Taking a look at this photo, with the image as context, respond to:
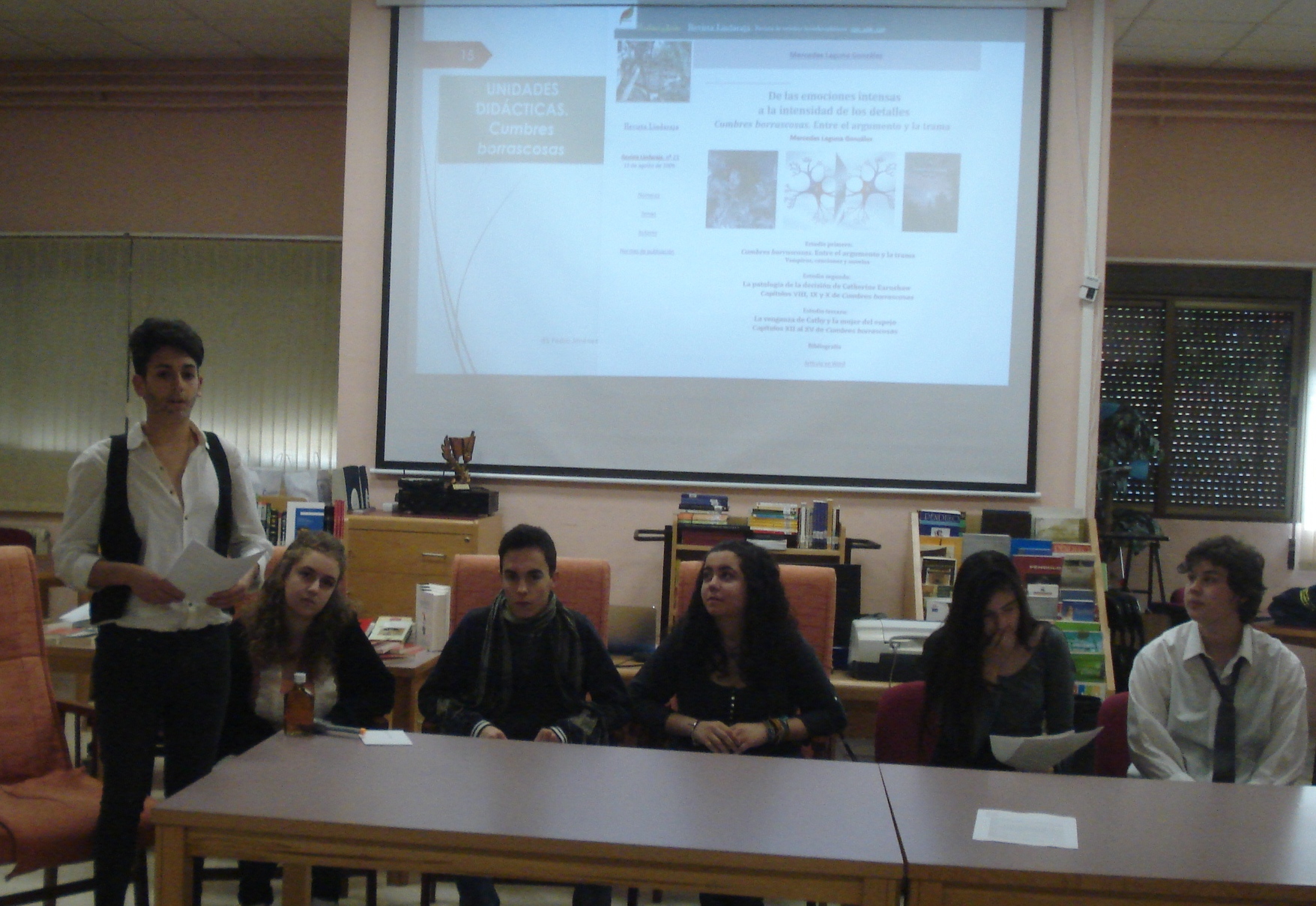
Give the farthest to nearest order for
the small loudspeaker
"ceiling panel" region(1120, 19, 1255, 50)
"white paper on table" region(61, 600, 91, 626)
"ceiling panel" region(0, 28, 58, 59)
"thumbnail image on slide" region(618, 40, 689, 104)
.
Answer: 1. "ceiling panel" region(0, 28, 58, 59)
2. "ceiling panel" region(1120, 19, 1255, 50)
3. "thumbnail image on slide" region(618, 40, 689, 104)
4. the small loudspeaker
5. "white paper on table" region(61, 600, 91, 626)

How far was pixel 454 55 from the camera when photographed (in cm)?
442

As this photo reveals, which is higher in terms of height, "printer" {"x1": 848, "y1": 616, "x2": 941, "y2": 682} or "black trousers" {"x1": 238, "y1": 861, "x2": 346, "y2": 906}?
"printer" {"x1": 848, "y1": 616, "x2": 941, "y2": 682}

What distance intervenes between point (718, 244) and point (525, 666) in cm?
244

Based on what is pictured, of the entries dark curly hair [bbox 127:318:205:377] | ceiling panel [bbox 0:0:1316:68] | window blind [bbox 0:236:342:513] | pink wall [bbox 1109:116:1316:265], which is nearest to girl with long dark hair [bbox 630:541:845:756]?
dark curly hair [bbox 127:318:205:377]

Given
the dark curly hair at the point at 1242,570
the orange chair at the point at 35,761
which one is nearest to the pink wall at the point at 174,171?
the orange chair at the point at 35,761

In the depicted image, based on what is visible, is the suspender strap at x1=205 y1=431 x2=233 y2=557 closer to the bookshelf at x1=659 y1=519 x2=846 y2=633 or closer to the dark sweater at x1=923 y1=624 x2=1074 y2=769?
the dark sweater at x1=923 y1=624 x2=1074 y2=769

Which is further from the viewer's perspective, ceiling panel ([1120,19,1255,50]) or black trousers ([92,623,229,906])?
ceiling panel ([1120,19,1255,50])

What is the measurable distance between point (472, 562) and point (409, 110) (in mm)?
2401

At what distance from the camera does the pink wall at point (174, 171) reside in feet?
18.7

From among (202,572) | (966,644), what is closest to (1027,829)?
(966,644)

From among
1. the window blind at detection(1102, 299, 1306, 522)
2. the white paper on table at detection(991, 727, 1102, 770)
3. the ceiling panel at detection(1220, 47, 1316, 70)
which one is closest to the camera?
the white paper on table at detection(991, 727, 1102, 770)

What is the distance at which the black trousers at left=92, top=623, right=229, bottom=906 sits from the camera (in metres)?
2.05

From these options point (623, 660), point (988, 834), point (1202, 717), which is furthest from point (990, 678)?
point (623, 660)

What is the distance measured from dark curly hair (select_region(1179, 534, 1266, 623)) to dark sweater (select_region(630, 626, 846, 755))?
3.18 feet
